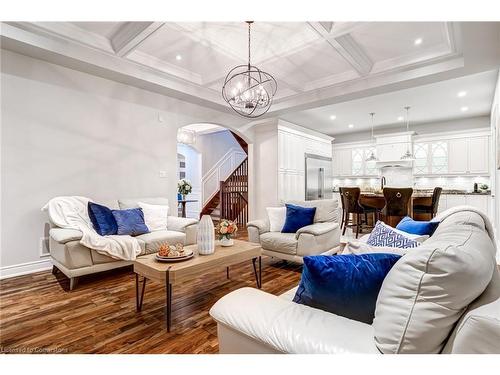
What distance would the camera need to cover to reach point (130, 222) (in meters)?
3.51

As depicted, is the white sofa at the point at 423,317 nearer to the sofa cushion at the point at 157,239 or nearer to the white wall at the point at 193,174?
the sofa cushion at the point at 157,239

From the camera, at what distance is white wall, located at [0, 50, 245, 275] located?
10.6ft

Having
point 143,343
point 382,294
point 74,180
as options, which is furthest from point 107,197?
point 382,294

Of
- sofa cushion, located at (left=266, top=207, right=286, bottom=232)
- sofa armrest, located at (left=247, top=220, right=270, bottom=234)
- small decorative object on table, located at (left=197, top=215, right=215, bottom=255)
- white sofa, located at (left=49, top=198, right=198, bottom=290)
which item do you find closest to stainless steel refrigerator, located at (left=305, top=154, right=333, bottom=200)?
sofa cushion, located at (left=266, top=207, right=286, bottom=232)

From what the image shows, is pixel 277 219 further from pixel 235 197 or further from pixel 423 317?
pixel 235 197

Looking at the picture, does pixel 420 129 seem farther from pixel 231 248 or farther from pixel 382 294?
pixel 382 294

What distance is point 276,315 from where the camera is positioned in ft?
3.66

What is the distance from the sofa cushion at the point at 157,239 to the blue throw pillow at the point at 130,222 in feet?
0.30

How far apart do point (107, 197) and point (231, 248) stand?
2.33 m

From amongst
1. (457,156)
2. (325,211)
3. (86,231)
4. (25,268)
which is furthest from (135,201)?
(457,156)

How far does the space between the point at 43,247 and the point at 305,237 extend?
334 cm

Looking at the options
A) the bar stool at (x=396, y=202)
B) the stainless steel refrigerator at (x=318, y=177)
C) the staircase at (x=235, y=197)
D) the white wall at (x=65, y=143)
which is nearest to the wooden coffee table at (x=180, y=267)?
the white wall at (x=65, y=143)

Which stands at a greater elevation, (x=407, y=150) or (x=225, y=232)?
(x=407, y=150)

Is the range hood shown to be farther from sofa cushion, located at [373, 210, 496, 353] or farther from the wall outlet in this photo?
the wall outlet
